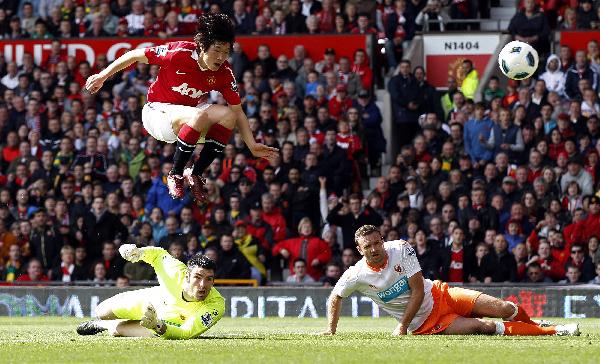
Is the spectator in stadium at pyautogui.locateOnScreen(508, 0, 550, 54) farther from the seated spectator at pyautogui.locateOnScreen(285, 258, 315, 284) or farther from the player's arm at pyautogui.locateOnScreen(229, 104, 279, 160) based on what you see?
the player's arm at pyautogui.locateOnScreen(229, 104, 279, 160)

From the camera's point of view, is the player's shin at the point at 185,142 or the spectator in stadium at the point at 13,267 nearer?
the player's shin at the point at 185,142

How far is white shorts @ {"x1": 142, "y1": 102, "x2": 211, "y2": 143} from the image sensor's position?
13.4 m

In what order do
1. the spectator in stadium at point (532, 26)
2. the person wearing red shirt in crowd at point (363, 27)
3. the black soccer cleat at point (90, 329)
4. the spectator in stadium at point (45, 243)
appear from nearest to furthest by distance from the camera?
1. the black soccer cleat at point (90, 329)
2. the spectator in stadium at point (45, 243)
3. the spectator in stadium at point (532, 26)
4. the person wearing red shirt in crowd at point (363, 27)

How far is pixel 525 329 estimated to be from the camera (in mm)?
14117

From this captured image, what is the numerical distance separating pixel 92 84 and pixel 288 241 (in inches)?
310

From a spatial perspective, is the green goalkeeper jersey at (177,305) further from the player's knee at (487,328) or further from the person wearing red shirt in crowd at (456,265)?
the person wearing red shirt in crowd at (456,265)

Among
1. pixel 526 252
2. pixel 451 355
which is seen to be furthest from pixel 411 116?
pixel 451 355

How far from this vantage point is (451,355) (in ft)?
38.1

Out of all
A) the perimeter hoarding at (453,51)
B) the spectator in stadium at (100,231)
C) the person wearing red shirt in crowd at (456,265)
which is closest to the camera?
the person wearing red shirt in crowd at (456,265)

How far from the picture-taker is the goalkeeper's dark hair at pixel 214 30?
13.0 metres

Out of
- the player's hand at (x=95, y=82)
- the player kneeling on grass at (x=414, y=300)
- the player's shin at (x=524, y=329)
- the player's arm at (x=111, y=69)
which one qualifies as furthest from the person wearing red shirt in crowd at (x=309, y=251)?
the player's hand at (x=95, y=82)

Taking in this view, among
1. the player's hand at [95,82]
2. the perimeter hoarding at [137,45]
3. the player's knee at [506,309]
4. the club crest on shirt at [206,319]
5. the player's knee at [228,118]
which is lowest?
the player's knee at [506,309]

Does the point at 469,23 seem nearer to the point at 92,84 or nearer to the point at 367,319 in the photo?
the point at 367,319

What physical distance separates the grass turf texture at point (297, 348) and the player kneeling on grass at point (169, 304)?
0.16 m
